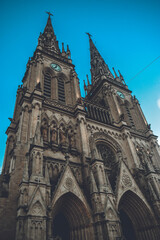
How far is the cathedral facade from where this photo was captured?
11.1 metres

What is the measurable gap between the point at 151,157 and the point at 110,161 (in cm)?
642

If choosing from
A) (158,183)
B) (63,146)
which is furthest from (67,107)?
(158,183)

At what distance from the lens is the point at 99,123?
21766 millimetres

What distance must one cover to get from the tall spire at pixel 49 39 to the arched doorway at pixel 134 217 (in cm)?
2264

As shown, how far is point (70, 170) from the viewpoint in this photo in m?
13.8

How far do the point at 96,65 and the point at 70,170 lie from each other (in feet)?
100

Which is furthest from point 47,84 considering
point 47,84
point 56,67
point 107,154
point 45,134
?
point 107,154

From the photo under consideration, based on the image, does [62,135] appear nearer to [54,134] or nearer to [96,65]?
[54,134]

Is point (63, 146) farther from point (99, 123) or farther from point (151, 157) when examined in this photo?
point (151, 157)

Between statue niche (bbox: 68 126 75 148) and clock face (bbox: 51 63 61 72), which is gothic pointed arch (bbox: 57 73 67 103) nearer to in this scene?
clock face (bbox: 51 63 61 72)

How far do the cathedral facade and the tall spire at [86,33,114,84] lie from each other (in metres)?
9.94

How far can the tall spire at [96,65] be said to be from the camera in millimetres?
36094

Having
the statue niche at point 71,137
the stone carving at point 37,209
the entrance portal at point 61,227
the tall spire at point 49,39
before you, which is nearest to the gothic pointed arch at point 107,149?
the statue niche at point 71,137

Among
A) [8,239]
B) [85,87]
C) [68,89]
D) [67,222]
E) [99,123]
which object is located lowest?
[8,239]
